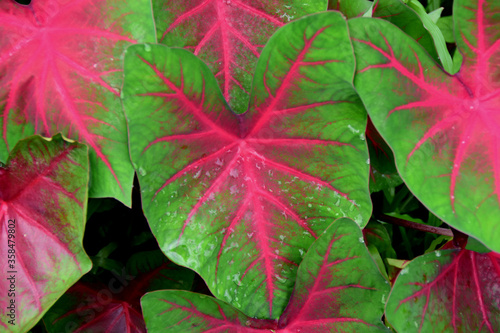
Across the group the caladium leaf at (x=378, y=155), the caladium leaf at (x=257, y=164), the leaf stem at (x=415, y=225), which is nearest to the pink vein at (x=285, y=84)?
the caladium leaf at (x=257, y=164)

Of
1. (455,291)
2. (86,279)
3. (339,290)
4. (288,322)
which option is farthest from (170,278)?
(455,291)

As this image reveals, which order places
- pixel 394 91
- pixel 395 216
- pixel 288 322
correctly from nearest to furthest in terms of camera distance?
pixel 394 91 → pixel 288 322 → pixel 395 216

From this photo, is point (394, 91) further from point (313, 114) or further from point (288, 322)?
point (288, 322)

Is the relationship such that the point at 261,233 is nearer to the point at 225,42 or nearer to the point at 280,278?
the point at 280,278

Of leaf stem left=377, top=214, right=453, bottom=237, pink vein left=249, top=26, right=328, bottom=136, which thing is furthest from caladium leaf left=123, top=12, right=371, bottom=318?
leaf stem left=377, top=214, right=453, bottom=237

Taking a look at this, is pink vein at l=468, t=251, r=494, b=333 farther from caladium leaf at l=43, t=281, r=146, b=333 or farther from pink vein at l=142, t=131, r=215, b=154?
caladium leaf at l=43, t=281, r=146, b=333

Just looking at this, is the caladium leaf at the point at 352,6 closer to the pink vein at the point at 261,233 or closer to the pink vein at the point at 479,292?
the pink vein at the point at 261,233

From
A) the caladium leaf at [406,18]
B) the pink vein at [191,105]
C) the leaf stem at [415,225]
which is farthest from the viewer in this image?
the leaf stem at [415,225]
